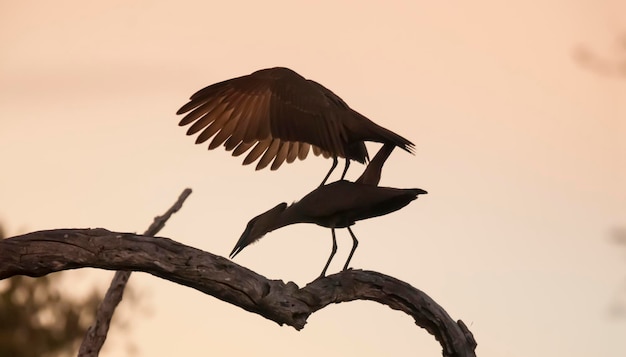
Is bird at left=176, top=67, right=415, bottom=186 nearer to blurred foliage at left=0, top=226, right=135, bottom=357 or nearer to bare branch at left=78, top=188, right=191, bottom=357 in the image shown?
bare branch at left=78, top=188, right=191, bottom=357

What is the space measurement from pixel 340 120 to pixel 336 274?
2.64 feet

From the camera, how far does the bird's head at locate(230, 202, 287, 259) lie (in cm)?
521

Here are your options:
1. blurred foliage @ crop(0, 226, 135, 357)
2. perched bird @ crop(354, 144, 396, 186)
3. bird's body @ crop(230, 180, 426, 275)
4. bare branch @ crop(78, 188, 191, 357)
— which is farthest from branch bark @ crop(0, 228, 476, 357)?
blurred foliage @ crop(0, 226, 135, 357)

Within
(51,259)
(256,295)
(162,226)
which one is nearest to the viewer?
(51,259)

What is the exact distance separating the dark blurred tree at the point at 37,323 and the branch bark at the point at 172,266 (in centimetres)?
1145

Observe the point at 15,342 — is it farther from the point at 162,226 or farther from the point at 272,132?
the point at 272,132

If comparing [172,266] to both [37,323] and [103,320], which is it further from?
[37,323]

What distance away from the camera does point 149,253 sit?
14.5 ft

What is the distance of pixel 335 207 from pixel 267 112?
0.62 meters

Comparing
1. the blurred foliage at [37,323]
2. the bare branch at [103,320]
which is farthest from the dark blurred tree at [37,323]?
the bare branch at [103,320]

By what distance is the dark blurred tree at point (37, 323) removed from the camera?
1584 cm

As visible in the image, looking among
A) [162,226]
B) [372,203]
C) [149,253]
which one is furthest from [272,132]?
[162,226]

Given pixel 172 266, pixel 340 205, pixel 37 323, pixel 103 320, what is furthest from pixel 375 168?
pixel 37 323

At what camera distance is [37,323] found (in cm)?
1627
